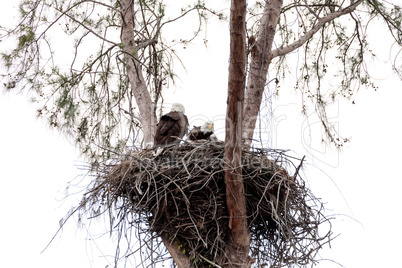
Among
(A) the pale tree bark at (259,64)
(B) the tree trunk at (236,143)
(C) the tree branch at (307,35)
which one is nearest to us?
(B) the tree trunk at (236,143)

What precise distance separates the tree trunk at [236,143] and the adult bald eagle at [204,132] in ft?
2.57

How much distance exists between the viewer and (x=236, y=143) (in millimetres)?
4148

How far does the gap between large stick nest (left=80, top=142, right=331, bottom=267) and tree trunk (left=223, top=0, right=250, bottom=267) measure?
0.29 ft

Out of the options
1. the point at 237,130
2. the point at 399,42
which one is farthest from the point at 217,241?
the point at 399,42

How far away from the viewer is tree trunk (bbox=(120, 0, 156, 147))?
5562mm

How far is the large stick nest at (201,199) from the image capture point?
435cm

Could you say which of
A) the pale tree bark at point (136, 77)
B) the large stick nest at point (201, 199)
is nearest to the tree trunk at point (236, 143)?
the large stick nest at point (201, 199)

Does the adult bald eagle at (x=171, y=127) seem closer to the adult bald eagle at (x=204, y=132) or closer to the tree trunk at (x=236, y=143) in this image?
the adult bald eagle at (x=204, y=132)

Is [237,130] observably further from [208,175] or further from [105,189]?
[105,189]

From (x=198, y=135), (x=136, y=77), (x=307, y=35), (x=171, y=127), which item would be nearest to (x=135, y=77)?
(x=136, y=77)

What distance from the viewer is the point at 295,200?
4.57m

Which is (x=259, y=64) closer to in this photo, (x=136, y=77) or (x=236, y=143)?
(x=136, y=77)

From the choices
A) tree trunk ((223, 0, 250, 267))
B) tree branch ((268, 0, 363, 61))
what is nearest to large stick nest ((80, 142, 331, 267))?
tree trunk ((223, 0, 250, 267))

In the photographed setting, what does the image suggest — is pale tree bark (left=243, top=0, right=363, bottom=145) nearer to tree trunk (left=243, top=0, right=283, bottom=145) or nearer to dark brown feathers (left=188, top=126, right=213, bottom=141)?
tree trunk (left=243, top=0, right=283, bottom=145)
